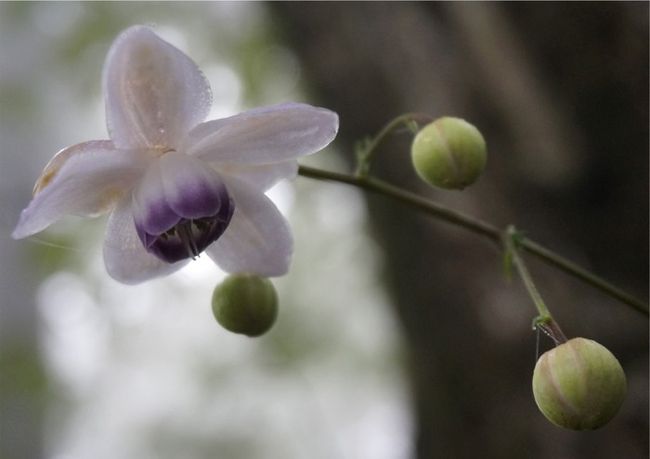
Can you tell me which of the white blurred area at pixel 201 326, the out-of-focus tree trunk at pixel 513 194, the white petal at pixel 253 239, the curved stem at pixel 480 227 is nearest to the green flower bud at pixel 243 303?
the white petal at pixel 253 239

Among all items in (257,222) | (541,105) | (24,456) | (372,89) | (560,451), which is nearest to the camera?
(257,222)

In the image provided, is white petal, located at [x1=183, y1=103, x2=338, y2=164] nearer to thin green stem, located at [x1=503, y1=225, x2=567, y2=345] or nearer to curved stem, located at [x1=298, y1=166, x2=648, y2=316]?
curved stem, located at [x1=298, y1=166, x2=648, y2=316]

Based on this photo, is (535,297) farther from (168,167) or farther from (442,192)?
(442,192)

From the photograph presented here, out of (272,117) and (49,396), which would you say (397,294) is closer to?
(272,117)

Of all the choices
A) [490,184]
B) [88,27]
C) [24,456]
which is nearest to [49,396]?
[24,456]

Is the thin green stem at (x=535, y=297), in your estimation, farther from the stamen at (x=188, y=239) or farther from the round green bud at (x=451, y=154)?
the stamen at (x=188, y=239)
